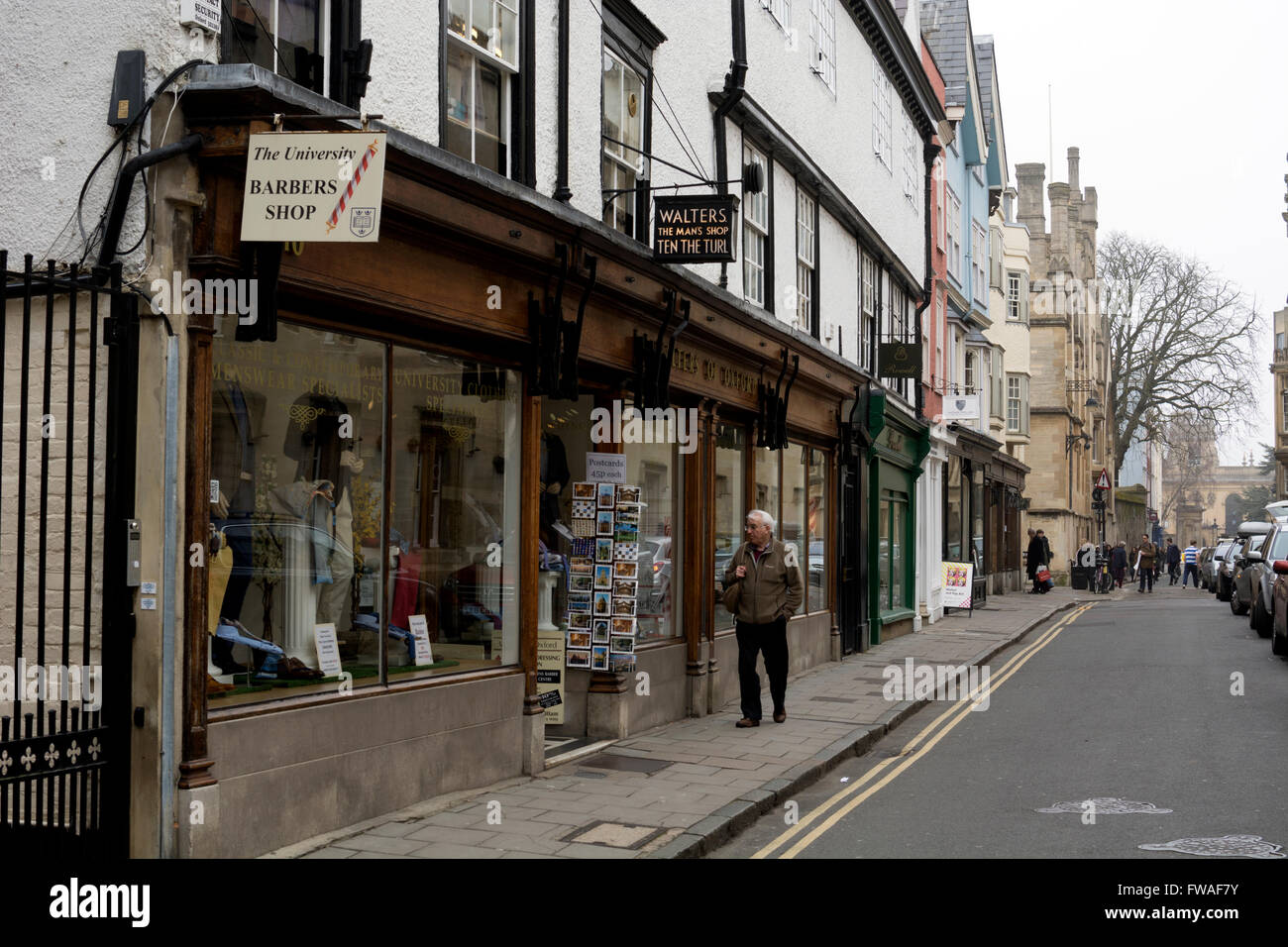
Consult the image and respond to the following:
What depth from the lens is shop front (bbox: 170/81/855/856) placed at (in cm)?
707

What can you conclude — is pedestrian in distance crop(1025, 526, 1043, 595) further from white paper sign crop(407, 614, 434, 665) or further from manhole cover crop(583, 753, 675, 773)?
white paper sign crop(407, 614, 434, 665)

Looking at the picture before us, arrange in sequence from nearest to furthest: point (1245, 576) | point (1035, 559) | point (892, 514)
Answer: point (892, 514) < point (1245, 576) < point (1035, 559)

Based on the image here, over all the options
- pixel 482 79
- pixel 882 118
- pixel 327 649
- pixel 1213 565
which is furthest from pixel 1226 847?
pixel 1213 565

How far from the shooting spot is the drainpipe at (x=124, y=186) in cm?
634

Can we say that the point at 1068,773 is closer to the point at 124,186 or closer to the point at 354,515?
the point at 354,515

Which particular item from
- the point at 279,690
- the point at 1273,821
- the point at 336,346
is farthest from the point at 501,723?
the point at 1273,821

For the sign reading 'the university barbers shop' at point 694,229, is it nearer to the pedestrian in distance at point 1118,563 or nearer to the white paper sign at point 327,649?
the white paper sign at point 327,649

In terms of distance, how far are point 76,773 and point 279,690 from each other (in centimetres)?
144

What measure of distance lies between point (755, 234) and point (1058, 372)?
4532cm

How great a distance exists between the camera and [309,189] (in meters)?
6.56

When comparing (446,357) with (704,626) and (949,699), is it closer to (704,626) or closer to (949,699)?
(704,626)

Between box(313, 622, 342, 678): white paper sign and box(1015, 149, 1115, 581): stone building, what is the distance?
48.5m

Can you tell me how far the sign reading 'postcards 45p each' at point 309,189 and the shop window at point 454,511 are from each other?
2066 mm

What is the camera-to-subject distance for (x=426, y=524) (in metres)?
9.23
